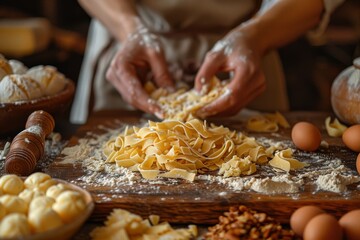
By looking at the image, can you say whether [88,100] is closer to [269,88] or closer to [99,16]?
[99,16]

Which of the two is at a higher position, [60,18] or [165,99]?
[165,99]

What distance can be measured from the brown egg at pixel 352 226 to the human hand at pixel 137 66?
813mm

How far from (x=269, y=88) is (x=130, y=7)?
0.65 m

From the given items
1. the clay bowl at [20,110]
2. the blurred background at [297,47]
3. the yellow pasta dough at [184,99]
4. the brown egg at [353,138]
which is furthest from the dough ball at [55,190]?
the blurred background at [297,47]

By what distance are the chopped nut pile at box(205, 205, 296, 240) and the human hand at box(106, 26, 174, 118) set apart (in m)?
0.71

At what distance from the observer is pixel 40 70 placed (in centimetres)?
155

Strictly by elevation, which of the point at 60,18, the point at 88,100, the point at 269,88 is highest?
the point at 269,88

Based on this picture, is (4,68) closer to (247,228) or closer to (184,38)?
(184,38)

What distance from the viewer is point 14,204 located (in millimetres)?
854

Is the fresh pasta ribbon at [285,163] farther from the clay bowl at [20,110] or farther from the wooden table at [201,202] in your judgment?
the clay bowl at [20,110]

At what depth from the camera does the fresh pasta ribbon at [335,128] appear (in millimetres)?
1506

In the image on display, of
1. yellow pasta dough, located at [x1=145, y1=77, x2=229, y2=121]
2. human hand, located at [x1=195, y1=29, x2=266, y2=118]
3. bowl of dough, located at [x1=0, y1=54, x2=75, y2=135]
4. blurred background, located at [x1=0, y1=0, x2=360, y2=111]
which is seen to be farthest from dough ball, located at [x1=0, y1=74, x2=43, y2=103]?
blurred background, located at [x1=0, y1=0, x2=360, y2=111]

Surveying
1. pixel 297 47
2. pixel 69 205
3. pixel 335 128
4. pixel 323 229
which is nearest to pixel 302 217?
pixel 323 229

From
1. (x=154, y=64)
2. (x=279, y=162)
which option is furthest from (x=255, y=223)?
(x=154, y=64)
